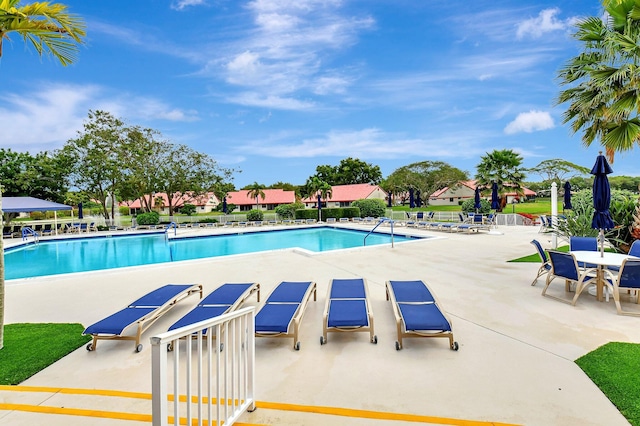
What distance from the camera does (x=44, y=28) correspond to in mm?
3682

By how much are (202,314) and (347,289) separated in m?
2.13

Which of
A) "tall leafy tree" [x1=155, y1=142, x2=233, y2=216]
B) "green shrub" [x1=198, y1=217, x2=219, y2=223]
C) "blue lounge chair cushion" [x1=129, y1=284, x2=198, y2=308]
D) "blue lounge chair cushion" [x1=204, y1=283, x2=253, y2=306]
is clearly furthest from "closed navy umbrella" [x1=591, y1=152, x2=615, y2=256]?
"tall leafy tree" [x1=155, y1=142, x2=233, y2=216]

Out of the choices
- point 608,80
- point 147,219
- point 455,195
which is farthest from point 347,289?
point 455,195

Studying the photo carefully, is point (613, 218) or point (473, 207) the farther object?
point (473, 207)

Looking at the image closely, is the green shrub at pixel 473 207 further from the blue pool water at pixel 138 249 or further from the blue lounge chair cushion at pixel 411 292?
the blue lounge chair cushion at pixel 411 292

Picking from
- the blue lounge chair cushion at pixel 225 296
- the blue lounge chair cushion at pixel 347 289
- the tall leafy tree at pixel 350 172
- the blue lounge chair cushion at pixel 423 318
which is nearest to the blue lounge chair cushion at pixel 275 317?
the blue lounge chair cushion at pixel 225 296

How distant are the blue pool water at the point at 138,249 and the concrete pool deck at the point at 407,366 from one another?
610 cm

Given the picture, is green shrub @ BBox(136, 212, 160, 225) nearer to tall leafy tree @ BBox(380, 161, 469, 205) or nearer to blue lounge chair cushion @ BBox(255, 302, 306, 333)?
blue lounge chair cushion @ BBox(255, 302, 306, 333)

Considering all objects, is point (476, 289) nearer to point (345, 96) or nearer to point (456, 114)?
point (345, 96)

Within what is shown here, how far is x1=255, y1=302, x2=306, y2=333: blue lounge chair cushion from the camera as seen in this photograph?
3680mm

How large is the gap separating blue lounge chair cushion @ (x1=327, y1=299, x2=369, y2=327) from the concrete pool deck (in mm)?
270

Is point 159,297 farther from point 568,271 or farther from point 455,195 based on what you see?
point 455,195

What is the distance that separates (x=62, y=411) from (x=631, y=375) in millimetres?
4821

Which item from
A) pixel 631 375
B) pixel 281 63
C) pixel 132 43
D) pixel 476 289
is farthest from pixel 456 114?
pixel 631 375
